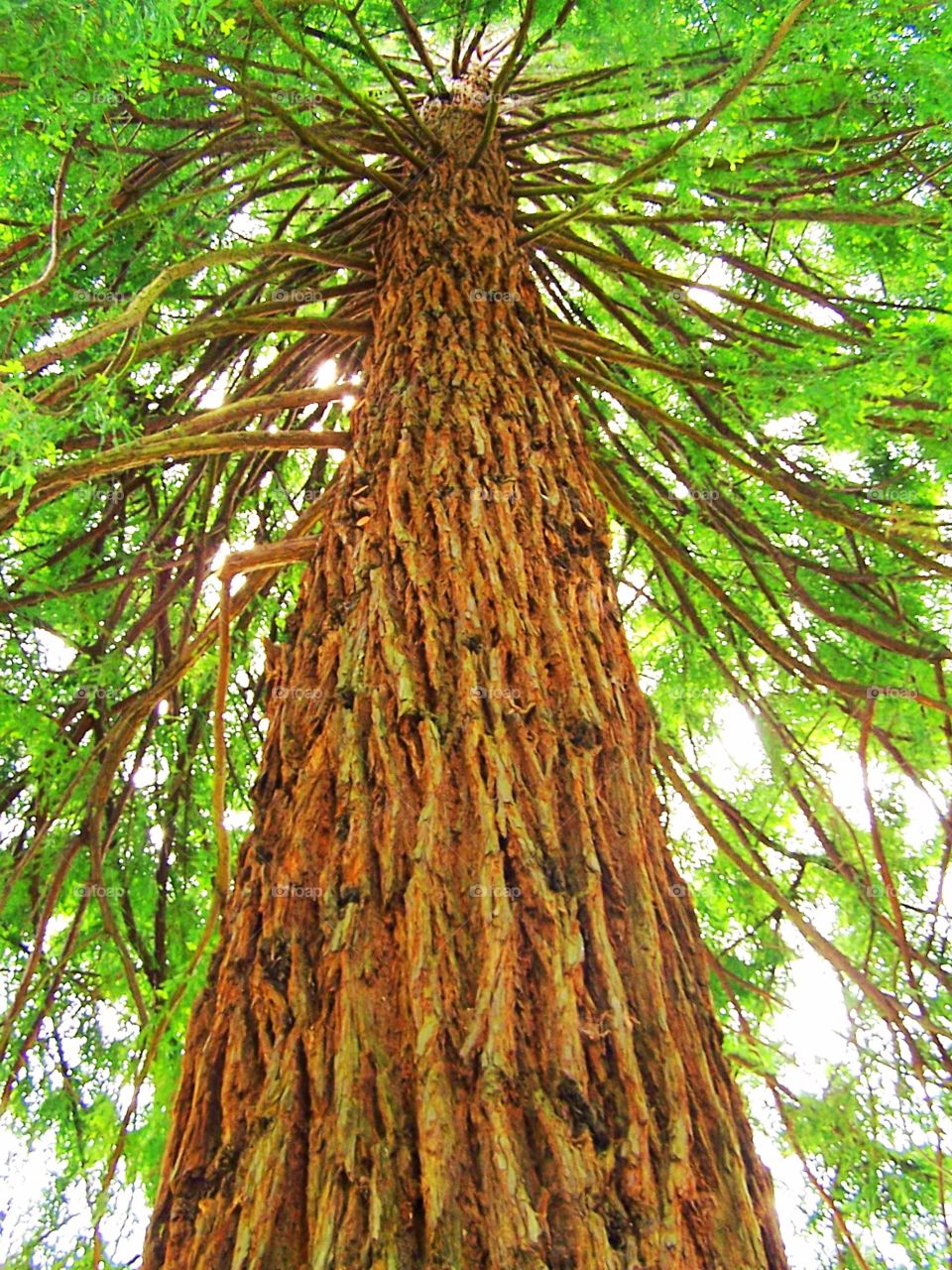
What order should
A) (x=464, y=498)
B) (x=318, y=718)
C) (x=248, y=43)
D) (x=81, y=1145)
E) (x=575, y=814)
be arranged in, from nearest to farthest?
(x=575, y=814)
(x=318, y=718)
(x=464, y=498)
(x=248, y=43)
(x=81, y=1145)

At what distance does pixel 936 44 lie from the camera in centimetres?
236

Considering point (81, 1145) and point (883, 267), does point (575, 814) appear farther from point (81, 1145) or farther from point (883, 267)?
point (883, 267)

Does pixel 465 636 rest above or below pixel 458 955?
above

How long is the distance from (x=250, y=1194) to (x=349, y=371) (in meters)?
3.01

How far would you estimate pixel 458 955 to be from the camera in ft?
3.84

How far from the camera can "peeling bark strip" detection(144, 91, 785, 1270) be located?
3.25 feet

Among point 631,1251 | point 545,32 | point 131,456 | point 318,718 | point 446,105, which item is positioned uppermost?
point 446,105

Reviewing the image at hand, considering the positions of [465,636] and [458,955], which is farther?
[465,636]

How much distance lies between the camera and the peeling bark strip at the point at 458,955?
0.99m

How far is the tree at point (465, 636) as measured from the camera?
1098 mm

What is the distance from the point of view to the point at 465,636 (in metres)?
1.58

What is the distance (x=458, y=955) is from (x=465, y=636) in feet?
1.90

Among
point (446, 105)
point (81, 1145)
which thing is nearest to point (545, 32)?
point (446, 105)

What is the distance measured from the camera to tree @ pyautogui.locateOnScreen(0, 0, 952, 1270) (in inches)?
43.2
